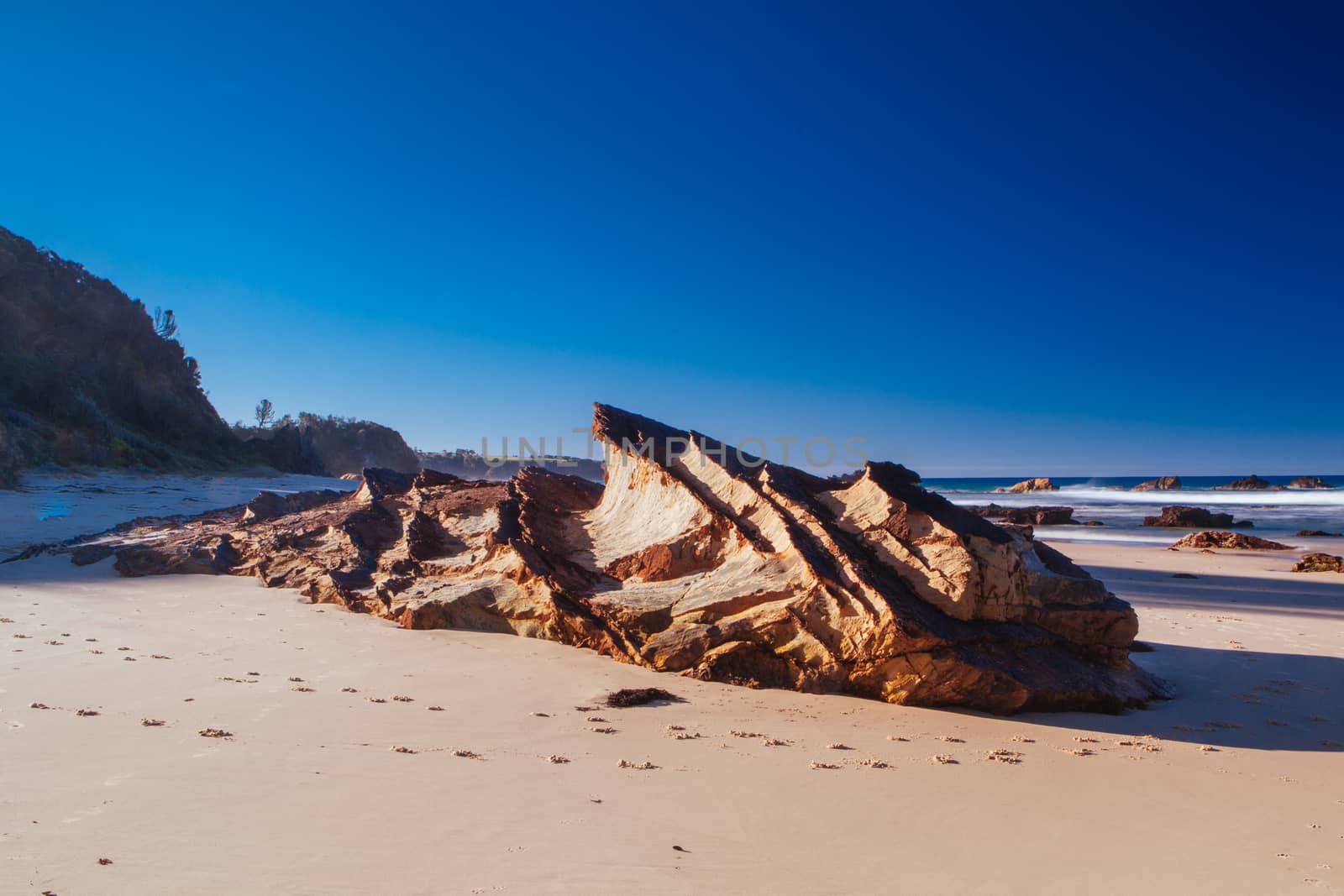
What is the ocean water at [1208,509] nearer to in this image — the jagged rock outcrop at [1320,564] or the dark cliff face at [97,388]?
the jagged rock outcrop at [1320,564]

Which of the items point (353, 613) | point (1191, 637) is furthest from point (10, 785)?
point (1191, 637)

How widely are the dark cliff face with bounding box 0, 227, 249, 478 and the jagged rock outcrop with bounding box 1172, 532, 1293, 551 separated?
29.9 meters

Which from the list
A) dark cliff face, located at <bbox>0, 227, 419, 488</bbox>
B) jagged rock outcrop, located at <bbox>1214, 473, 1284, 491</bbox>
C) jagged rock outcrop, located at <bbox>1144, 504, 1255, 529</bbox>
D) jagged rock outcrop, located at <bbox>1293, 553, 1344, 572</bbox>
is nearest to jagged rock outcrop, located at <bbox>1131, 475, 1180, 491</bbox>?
jagged rock outcrop, located at <bbox>1214, 473, 1284, 491</bbox>

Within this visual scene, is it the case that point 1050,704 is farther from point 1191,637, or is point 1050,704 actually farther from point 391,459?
point 391,459

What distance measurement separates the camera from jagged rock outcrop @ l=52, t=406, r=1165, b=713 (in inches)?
186

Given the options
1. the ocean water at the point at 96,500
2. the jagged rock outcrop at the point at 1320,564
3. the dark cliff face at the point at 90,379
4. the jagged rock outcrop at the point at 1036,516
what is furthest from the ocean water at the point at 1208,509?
the dark cliff face at the point at 90,379

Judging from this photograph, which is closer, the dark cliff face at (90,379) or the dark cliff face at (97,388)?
the dark cliff face at (97,388)

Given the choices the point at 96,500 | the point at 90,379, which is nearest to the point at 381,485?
the point at 96,500

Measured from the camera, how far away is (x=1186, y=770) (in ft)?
12.0

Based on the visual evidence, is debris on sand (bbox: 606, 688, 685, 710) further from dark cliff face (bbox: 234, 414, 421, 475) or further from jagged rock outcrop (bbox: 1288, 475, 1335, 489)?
jagged rock outcrop (bbox: 1288, 475, 1335, 489)

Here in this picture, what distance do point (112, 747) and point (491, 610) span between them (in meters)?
3.24

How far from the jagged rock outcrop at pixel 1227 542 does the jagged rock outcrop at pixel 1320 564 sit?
4.42 m

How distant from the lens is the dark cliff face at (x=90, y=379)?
2120 centimetres

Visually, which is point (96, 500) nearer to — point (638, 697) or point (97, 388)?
point (97, 388)
